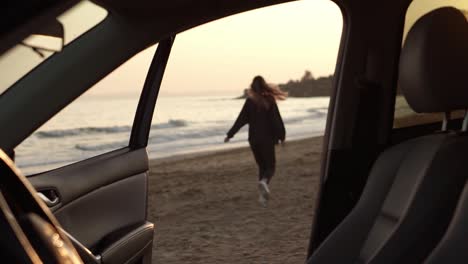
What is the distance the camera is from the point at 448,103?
2271 millimetres

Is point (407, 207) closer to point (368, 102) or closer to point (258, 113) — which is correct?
point (368, 102)

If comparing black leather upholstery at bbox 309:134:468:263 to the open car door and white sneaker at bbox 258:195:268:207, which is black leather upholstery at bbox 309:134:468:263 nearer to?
the open car door

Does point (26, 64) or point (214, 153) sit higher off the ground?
point (26, 64)

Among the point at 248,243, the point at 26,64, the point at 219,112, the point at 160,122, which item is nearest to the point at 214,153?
the point at 160,122

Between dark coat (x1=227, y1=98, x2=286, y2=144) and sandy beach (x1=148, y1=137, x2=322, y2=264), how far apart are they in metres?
1.01

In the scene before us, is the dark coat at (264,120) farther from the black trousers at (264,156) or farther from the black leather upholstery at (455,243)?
the black leather upholstery at (455,243)

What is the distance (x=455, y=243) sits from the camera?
200 cm

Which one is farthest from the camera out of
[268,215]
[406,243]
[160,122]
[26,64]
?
[160,122]

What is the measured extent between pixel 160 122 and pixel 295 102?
915 centimetres

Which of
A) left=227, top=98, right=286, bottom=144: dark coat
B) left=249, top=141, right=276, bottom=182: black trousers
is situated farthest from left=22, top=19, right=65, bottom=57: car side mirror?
left=249, top=141, right=276, bottom=182: black trousers

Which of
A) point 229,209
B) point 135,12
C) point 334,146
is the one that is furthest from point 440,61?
point 229,209

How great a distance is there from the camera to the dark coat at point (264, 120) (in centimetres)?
880

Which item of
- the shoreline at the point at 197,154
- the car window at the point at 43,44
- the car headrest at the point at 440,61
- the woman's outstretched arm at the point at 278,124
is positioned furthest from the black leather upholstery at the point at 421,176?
the shoreline at the point at 197,154

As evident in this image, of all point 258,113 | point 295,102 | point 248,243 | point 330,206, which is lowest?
point 295,102
